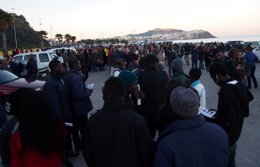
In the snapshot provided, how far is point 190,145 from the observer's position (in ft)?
8.59

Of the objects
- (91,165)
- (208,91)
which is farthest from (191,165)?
(208,91)

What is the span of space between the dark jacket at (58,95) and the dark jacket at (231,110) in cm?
275

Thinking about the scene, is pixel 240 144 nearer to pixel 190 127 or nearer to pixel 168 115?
pixel 168 115

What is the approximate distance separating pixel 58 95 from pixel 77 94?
345 millimetres

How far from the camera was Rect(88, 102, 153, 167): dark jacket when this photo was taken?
2922mm

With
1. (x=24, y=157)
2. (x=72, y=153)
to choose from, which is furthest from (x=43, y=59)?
(x=24, y=157)

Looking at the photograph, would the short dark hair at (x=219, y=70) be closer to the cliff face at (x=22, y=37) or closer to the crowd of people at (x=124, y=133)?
the crowd of people at (x=124, y=133)

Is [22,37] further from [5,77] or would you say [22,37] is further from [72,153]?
[72,153]

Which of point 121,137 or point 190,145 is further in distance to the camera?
point 121,137

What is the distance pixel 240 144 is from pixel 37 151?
4.96m

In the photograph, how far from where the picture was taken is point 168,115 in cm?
322

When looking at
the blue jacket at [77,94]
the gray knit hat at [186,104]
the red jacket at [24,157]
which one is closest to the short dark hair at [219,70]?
the gray knit hat at [186,104]

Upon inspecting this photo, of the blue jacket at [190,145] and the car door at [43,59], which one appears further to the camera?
the car door at [43,59]

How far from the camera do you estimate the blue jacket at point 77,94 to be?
19.6 ft
